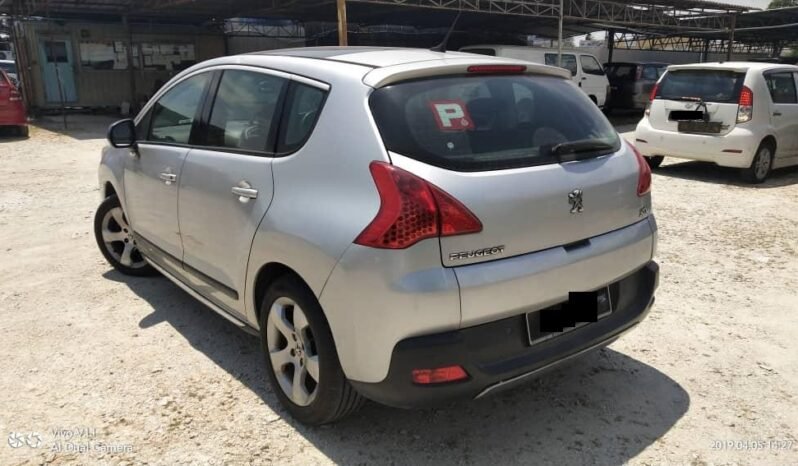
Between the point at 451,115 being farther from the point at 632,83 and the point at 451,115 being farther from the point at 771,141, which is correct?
the point at 632,83

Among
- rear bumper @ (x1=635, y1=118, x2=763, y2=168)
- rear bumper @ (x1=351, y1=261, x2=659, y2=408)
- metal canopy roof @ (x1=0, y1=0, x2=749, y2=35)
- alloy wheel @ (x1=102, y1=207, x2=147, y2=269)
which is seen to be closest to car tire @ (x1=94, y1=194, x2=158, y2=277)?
Result: alloy wheel @ (x1=102, y1=207, x2=147, y2=269)

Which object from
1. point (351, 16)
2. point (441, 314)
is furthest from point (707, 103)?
point (351, 16)

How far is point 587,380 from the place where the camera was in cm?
320

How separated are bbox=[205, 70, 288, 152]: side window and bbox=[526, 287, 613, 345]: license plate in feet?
4.70

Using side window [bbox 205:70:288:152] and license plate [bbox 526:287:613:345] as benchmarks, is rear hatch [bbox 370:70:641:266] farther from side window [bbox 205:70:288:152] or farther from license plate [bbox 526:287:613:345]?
side window [bbox 205:70:288:152]

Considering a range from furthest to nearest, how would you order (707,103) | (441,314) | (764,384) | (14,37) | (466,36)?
(466,36) < (14,37) < (707,103) < (764,384) < (441,314)

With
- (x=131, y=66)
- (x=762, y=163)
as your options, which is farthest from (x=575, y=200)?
(x=131, y=66)

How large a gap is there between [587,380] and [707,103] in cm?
616

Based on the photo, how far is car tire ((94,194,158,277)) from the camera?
4637 mm

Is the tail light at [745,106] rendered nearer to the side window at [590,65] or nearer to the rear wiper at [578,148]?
the rear wiper at [578,148]

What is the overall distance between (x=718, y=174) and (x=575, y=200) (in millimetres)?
7437

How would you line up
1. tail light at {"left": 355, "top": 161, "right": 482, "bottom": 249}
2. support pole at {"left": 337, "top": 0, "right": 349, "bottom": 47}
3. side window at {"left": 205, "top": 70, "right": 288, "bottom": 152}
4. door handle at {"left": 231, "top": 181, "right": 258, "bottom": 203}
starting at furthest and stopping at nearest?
support pole at {"left": 337, "top": 0, "right": 349, "bottom": 47} < side window at {"left": 205, "top": 70, "right": 288, "bottom": 152} < door handle at {"left": 231, "top": 181, "right": 258, "bottom": 203} < tail light at {"left": 355, "top": 161, "right": 482, "bottom": 249}

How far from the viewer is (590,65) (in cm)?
1736

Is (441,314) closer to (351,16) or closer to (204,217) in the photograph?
(204,217)
